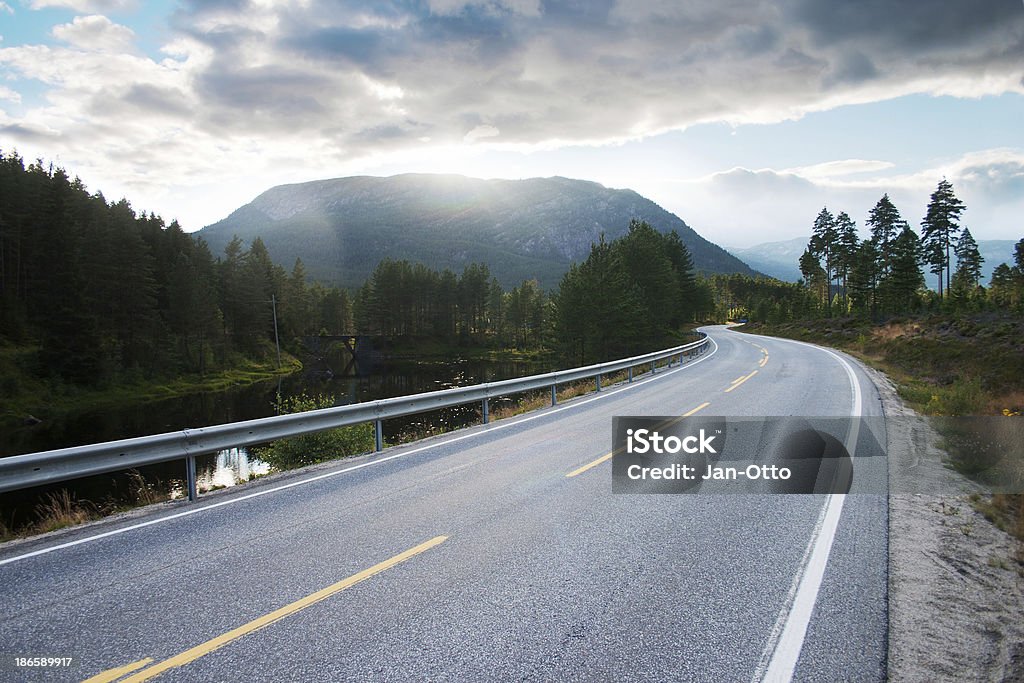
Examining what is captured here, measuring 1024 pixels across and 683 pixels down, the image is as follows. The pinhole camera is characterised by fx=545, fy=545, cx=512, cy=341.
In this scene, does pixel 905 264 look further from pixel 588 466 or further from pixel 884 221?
pixel 588 466

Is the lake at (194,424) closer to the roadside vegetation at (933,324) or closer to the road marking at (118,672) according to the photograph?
the road marking at (118,672)

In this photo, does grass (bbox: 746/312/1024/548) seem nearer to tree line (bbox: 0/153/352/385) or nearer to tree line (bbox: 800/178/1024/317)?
tree line (bbox: 800/178/1024/317)

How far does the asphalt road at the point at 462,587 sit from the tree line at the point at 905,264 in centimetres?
4829

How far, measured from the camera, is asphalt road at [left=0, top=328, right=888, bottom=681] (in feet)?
11.1

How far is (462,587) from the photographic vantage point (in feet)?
14.3

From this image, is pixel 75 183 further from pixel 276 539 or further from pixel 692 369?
pixel 276 539

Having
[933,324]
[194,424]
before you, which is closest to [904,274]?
[933,324]

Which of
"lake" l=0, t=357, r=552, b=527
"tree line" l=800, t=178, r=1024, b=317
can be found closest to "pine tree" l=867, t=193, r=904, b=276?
"tree line" l=800, t=178, r=1024, b=317

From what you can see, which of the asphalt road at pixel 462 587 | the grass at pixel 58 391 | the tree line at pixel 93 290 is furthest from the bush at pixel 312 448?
the tree line at pixel 93 290

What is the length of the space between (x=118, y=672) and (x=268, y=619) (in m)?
0.88

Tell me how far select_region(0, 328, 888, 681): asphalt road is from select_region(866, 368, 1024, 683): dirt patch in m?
0.17

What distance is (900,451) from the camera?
9.17 meters

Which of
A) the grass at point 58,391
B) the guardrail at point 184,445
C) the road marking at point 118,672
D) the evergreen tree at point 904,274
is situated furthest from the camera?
the evergreen tree at point 904,274

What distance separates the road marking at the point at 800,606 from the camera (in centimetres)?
328
